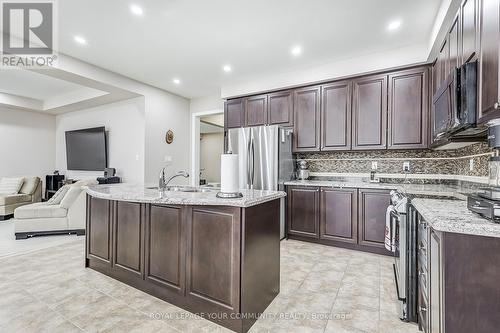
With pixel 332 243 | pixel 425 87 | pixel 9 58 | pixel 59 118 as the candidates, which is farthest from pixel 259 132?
pixel 59 118

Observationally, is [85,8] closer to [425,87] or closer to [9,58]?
[9,58]

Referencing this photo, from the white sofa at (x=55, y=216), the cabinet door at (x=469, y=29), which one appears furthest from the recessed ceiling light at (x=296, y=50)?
the white sofa at (x=55, y=216)

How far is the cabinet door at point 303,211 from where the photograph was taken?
11.9 ft

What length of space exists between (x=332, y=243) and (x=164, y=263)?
244cm

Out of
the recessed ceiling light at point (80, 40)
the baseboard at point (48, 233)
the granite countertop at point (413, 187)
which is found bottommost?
the baseboard at point (48, 233)

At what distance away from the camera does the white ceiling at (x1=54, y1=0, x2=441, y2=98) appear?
2.51 meters

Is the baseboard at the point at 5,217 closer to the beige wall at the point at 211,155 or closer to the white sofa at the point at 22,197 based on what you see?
the white sofa at the point at 22,197

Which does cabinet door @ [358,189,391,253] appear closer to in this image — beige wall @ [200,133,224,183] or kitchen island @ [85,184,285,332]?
kitchen island @ [85,184,285,332]

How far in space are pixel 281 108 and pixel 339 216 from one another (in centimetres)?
197

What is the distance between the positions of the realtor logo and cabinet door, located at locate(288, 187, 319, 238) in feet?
12.1

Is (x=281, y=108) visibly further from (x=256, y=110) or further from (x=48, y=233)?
(x=48, y=233)

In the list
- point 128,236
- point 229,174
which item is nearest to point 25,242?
point 128,236

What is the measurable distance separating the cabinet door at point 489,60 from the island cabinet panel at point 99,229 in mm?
2990

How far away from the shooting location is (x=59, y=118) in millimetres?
6910
